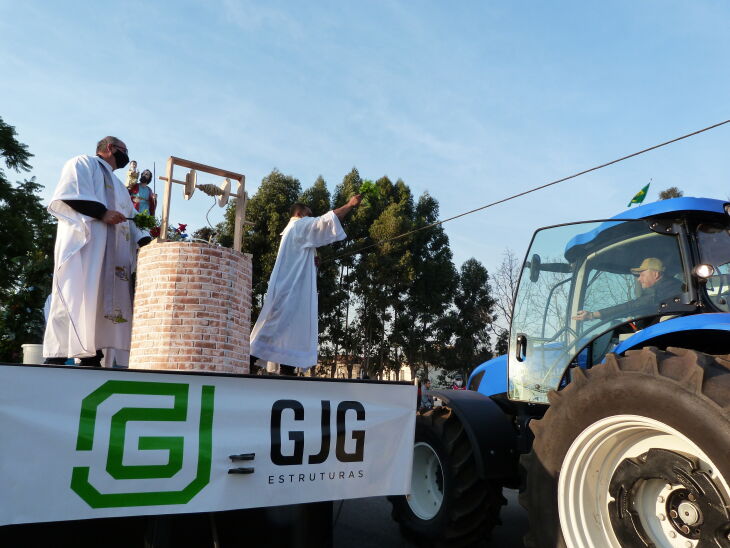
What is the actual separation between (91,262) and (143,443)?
212cm

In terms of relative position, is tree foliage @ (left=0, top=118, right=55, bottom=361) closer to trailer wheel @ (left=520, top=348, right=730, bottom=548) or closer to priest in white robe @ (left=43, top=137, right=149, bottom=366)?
priest in white robe @ (left=43, top=137, right=149, bottom=366)

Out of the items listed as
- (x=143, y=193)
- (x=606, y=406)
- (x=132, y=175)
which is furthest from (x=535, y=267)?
(x=132, y=175)

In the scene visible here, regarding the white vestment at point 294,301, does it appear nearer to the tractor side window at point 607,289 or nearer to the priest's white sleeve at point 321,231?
the priest's white sleeve at point 321,231

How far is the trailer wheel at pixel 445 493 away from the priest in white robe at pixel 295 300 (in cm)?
191

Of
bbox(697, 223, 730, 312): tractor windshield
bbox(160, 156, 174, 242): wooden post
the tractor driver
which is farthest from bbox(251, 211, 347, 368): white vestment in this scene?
bbox(697, 223, 730, 312): tractor windshield

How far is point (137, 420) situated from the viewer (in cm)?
236

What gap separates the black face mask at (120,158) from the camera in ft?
14.9

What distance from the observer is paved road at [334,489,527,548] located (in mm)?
4219

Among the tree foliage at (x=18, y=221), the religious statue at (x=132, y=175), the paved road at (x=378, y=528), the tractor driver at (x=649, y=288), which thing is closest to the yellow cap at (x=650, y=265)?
the tractor driver at (x=649, y=288)

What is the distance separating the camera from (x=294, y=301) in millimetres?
5973

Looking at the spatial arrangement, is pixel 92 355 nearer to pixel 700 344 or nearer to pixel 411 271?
pixel 700 344

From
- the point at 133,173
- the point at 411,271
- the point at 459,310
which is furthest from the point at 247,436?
the point at 459,310

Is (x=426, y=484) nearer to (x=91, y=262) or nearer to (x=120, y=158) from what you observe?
(x=91, y=262)

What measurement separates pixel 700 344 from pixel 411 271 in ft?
78.1
